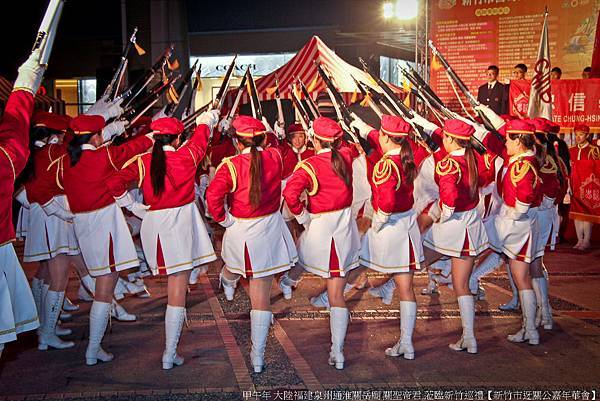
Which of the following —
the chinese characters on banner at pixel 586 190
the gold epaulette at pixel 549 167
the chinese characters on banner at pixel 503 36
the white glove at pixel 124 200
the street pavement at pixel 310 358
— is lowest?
the street pavement at pixel 310 358

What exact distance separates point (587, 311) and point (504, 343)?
155cm

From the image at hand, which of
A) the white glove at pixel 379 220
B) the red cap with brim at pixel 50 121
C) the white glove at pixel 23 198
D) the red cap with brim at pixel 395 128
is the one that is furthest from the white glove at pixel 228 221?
the white glove at pixel 23 198

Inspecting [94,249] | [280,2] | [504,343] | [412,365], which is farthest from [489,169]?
[280,2]

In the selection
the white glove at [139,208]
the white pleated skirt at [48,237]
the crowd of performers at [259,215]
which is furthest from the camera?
the white pleated skirt at [48,237]

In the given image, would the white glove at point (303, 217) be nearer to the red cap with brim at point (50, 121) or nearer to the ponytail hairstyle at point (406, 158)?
the ponytail hairstyle at point (406, 158)

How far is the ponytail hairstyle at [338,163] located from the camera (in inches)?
210

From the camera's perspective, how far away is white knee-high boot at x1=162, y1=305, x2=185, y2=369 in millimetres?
5316

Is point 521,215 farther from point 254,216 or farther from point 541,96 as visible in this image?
point 541,96

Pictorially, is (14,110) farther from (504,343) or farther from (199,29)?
(199,29)

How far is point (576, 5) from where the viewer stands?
12.2 meters

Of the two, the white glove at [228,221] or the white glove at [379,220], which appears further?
the white glove at [379,220]

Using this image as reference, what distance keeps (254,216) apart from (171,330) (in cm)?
107

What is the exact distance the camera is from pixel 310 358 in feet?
18.4

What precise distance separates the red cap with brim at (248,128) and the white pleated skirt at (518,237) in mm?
2282
